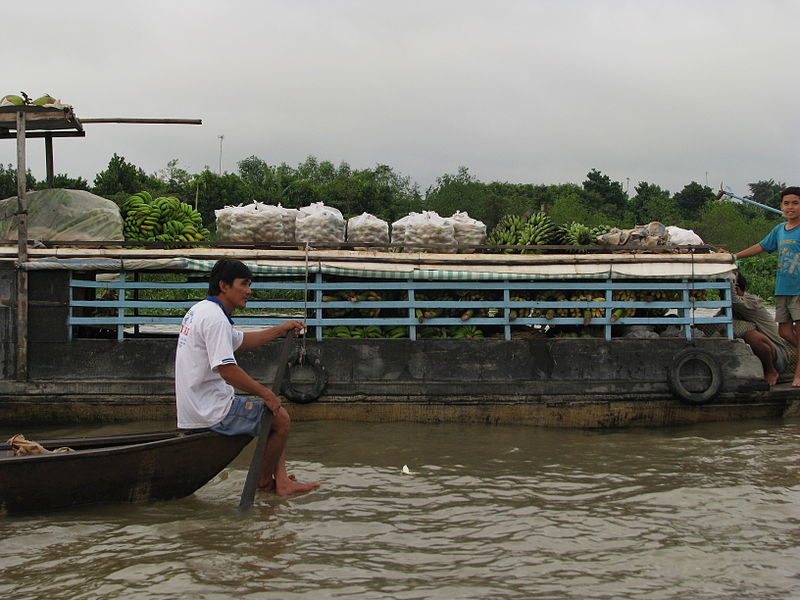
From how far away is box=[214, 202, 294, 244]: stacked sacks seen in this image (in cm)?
718

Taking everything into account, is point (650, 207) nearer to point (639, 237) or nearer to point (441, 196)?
point (441, 196)

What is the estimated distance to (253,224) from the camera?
23.6 feet

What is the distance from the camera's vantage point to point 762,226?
Result: 34.1 meters

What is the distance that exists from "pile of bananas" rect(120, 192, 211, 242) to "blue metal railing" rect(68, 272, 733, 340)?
19.9 inches

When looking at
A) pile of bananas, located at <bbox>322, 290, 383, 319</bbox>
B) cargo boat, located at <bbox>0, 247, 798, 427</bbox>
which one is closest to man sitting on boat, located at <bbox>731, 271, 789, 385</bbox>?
cargo boat, located at <bbox>0, 247, 798, 427</bbox>

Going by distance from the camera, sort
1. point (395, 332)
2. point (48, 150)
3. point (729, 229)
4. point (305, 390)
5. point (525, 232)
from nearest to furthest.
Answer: point (305, 390) < point (395, 332) < point (525, 232) < point (48, 150) < point (729, 229)

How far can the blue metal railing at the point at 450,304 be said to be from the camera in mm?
6910

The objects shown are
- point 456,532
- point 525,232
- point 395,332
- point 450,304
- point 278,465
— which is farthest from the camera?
point 525,232

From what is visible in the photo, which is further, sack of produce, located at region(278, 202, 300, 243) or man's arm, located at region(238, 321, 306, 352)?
sack of produce, located at region(278, 202, 300, 243)

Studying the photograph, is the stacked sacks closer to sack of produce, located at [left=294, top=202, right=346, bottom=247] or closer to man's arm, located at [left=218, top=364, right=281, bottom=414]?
sack of produce, located at [left=294, top=202, right=346, bottom=247]

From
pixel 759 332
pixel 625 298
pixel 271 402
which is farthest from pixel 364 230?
pixel 759 332

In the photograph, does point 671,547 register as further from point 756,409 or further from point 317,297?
point 317,297

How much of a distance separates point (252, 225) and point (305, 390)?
5.23 ft

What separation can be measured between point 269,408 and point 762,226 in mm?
33911
